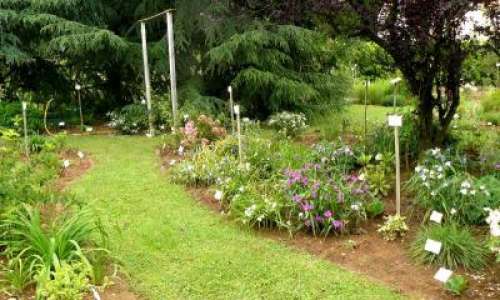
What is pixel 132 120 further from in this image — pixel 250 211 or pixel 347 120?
pixel 250 211

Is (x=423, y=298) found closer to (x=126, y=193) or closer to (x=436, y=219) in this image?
(x=436, y=219)

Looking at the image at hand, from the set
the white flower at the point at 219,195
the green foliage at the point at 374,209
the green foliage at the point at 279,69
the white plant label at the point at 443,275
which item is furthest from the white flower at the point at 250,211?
the green foliage at the point at 279,69

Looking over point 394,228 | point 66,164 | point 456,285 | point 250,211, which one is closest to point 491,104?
point 394,228

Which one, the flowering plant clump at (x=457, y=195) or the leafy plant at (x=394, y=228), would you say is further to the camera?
the leafy plant at (x=394, y=228)

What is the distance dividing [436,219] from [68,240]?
2.54m

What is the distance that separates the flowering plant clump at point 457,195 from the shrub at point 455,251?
0.94 feet

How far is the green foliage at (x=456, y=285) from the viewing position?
316 cm

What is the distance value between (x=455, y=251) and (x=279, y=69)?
22.7 feet

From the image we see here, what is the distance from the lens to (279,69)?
1004 cm

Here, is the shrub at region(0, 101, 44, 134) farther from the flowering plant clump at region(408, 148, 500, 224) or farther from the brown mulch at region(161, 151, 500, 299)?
the flowering plant clump at region(408, 148, 500, 224)

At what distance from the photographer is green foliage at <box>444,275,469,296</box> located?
10.4 feet

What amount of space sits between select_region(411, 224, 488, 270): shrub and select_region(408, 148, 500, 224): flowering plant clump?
11.3 inches

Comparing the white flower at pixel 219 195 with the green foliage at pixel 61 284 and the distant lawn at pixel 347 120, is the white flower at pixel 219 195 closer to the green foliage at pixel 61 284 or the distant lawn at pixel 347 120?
the green foliage at pixel 61 284

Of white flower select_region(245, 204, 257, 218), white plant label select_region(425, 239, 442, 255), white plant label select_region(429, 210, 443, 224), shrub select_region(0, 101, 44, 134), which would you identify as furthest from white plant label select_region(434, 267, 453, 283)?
shrub select_region(0, 101, 44, 134)
